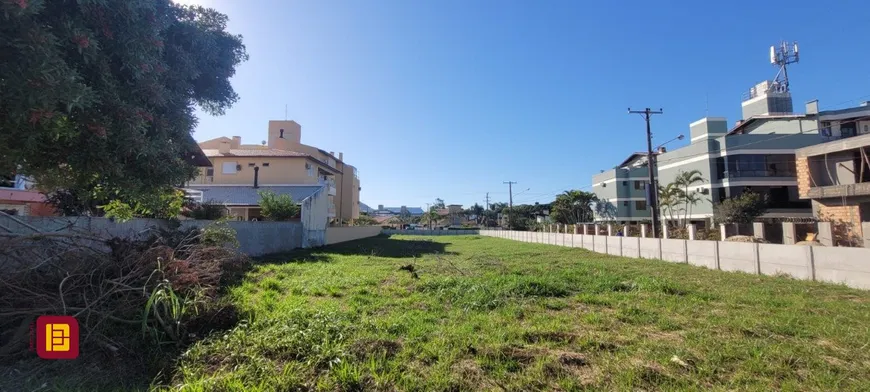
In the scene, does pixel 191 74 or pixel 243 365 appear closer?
pixel 243 365

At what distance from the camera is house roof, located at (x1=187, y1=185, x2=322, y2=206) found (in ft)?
87.4

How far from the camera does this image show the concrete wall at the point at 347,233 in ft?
95.7

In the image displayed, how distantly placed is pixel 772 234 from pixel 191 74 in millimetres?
22958

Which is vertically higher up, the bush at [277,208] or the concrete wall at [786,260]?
the bush at [277,208]

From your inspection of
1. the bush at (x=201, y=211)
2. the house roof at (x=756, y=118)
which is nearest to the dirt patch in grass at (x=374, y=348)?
the bush at (x=201, y=211)

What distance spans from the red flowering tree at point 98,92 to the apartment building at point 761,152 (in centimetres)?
3950

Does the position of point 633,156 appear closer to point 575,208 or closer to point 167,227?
point 575,208

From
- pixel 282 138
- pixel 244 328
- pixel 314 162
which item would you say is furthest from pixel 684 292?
pixel 282 138

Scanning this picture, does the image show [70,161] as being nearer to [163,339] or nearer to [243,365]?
[163,339]

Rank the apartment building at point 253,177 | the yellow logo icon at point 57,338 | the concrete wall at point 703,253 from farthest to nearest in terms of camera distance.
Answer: the apartment building at point 253,177 < the concrete wall at point 703,253 < the yellow logo icon at point 57,338

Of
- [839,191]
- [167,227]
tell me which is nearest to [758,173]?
[839,191]

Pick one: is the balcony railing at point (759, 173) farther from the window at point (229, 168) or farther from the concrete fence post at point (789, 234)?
the window at point (229, 168)

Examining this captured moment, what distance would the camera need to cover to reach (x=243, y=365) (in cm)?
393

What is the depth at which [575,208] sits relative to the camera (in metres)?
59.9
